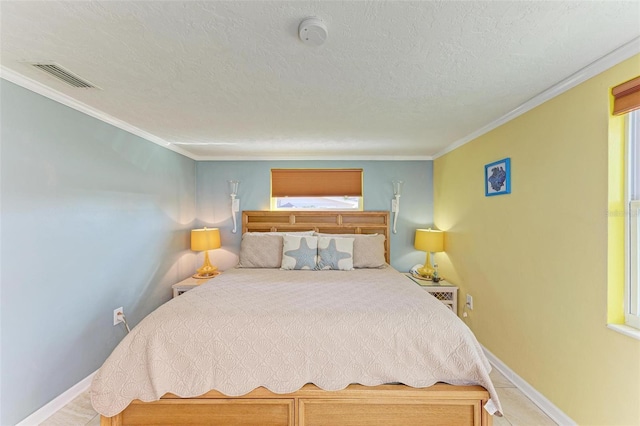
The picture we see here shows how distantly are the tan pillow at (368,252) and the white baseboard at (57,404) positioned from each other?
2.54m

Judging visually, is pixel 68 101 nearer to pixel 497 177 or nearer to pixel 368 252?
pixel 368 252

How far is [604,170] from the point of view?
4.73 ft

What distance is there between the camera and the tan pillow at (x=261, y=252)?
9.98 ft

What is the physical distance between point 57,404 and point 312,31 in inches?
111

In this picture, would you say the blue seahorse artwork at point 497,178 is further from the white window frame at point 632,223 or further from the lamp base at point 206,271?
the lamp base at point 206,271

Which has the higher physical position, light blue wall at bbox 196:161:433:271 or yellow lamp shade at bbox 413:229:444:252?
light blue wall at bbox 196:161:433:271

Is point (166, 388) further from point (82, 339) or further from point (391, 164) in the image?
point (391, 164)

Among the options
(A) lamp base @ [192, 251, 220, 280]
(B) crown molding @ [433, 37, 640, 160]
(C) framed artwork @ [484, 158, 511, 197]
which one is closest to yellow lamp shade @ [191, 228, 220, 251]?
(A) lamp base @ [192, 251, 220, 280]

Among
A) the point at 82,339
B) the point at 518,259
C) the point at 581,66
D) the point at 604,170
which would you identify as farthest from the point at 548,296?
the point at 82,339

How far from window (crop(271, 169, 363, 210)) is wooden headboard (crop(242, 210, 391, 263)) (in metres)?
0.14

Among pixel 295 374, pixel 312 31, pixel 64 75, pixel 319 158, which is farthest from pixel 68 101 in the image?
pixel 319 158

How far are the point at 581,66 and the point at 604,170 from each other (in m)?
0.60

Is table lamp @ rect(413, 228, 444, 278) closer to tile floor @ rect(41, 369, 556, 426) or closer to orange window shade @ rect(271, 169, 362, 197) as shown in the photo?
orange window shade @ rect(271, 169, 362, 197)

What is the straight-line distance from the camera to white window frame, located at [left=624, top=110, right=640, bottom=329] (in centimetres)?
136
